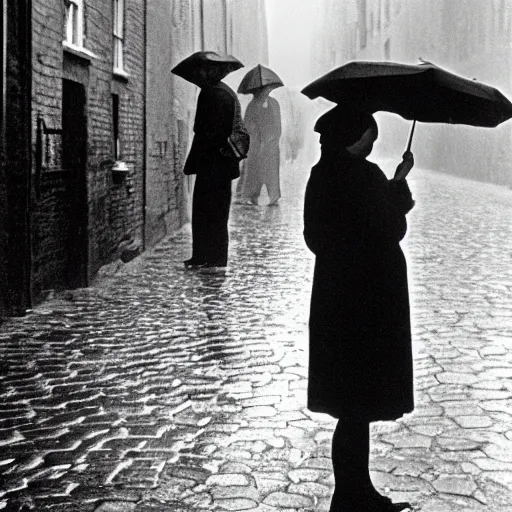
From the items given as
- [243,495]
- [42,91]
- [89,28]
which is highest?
[89,28]

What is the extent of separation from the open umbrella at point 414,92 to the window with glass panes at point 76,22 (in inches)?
230

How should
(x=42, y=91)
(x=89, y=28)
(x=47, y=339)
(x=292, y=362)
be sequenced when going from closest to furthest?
(x=292, y=362) < (x=47, y=339) < (x=42, y=91) < (x=89, y=28)

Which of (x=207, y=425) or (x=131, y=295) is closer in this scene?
(x=207, y=425)

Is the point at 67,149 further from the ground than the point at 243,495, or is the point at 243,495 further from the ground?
the point at 67,149

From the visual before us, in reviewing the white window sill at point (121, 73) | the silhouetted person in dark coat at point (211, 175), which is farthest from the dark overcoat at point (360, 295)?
the white window sill at point (121, 73)

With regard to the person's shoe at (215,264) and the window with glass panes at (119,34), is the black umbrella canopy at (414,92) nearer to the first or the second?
the person's shoe at (215,264)

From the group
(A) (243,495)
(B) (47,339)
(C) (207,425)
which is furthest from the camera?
(B) (47,339)

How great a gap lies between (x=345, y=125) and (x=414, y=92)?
404mm

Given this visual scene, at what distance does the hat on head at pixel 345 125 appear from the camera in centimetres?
379

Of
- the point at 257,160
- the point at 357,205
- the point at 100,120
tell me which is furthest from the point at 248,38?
the point at 357,205

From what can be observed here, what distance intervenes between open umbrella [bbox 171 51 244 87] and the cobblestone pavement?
6.49 ft

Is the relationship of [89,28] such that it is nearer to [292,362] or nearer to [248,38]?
[292,362]

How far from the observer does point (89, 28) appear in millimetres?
9883

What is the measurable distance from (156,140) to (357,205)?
33.2 feet
